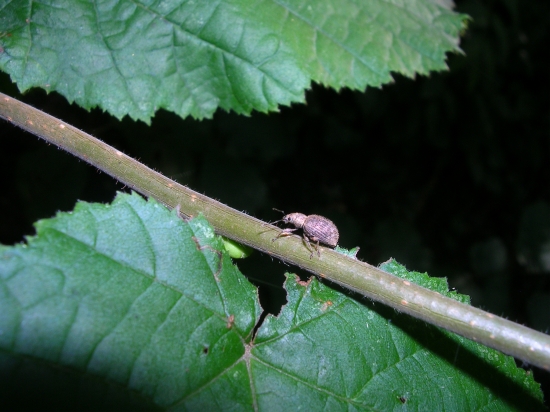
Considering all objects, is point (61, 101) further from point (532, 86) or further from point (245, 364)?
point (532, 86)

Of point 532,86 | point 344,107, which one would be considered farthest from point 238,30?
point 532,86

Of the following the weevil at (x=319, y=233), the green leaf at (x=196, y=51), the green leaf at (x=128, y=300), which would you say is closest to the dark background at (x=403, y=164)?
the weevil at (x=319, y=233)

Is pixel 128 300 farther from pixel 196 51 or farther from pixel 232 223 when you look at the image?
pixel 196 51

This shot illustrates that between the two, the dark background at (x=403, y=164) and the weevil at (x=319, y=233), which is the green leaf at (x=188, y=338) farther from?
the dark background at (x=403, y=164)

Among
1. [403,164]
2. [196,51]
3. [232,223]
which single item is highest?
[196,51]

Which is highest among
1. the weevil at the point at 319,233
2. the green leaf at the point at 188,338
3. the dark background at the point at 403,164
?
the weevil at the point at 319,233

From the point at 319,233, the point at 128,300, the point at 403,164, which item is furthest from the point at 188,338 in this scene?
the point at 403,164
